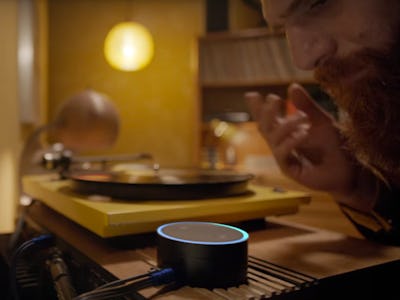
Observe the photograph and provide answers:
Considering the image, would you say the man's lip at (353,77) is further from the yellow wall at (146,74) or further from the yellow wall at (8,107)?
the yellow wall at (146,74)

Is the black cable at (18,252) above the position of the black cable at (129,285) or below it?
below

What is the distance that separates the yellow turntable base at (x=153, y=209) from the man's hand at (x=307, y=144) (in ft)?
0.17

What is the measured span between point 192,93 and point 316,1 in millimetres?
2909

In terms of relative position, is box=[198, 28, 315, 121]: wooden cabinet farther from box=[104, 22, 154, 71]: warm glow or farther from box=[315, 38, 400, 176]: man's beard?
box=[315, 38, 400, 176]: man's beard

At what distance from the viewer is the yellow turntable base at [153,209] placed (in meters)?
0.61

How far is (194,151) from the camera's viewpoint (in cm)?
324

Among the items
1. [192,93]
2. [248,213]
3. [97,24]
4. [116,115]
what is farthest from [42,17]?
[248,213]

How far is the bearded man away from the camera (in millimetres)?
589

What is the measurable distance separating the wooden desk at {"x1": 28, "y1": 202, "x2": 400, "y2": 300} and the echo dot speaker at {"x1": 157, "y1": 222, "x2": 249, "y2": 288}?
16mm

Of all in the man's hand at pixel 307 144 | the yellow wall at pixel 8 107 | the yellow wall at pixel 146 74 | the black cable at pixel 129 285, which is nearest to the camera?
the black cable at pixel 129 285

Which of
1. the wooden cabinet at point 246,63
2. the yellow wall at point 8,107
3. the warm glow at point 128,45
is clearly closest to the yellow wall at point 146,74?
the wooden cabinet at point 246,63

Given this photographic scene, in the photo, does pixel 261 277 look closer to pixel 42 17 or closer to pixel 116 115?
pixel 116 115

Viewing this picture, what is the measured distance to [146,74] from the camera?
351 centimetres

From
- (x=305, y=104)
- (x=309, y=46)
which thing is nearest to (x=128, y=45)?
(x=305, y=104)
